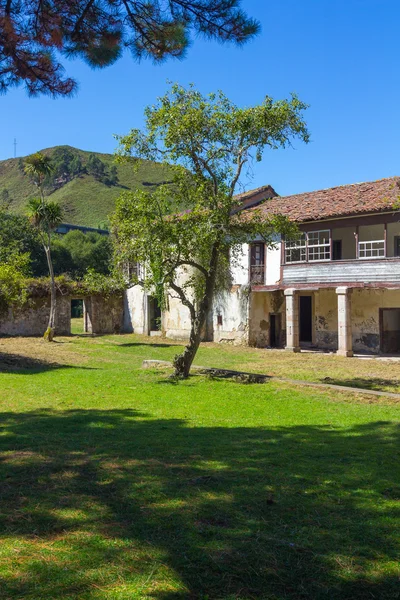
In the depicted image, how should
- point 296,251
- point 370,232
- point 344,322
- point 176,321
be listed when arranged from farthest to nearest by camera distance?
1. point 176,321
2. point 296,251
3. point 370,232
4. point 344,322

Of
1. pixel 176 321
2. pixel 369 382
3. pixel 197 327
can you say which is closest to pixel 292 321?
pixel 176 321

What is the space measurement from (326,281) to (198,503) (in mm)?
20115

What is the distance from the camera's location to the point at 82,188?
91812mm

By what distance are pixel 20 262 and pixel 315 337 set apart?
44.6 ft

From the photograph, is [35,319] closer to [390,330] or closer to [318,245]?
[318,245]

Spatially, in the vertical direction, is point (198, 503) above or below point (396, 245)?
below

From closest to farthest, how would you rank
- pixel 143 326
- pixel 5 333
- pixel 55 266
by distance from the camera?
pixel 5 333 < pixel 143 326 < pixel 55 266

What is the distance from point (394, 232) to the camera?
77.4 ft

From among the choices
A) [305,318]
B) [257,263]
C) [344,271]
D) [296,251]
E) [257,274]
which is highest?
[296,251]

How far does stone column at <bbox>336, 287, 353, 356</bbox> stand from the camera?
2298 centimetres

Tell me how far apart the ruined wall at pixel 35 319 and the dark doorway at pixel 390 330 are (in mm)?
16938

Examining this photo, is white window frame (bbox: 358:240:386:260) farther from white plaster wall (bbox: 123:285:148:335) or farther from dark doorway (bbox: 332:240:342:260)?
white plaster wall (bbox: 123:285:148:335)

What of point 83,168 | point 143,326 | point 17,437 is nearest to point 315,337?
point 143,326

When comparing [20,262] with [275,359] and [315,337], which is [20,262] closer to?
[275,359]
